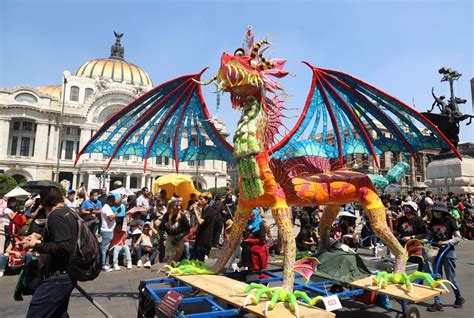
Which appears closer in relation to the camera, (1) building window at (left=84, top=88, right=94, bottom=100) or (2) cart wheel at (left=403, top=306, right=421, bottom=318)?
(2) cart wheel at (left=403, top=306, right=421, bottom=318)

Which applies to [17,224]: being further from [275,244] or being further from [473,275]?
[473,275]

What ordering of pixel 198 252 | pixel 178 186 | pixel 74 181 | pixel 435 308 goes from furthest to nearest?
pixel 74 181, pixel 178 186, pixel 198 252, pixel 435 308

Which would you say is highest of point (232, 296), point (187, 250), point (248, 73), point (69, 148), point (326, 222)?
point (69, 148)

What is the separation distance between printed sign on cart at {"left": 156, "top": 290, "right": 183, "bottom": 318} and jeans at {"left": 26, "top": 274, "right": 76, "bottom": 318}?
78cm

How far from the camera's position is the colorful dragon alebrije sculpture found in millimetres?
3498

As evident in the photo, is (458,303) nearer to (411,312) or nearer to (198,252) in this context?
(411,312)

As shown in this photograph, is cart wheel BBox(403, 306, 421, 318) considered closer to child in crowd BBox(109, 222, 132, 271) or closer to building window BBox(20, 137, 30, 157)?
child in crowd BBox(109, 222, 132, 271)

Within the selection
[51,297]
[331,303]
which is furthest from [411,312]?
[51,297]

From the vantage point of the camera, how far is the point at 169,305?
274cm

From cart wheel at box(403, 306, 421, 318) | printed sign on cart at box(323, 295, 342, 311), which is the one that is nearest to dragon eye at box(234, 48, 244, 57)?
printed sign on cart at box(323, 295, 342, 311)

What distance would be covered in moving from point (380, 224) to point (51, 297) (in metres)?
3.52

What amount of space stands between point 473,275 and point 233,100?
6.33 m

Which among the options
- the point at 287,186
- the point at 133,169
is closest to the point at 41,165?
the point at 133,169

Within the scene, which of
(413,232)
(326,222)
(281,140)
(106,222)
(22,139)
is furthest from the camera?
(22,139)
